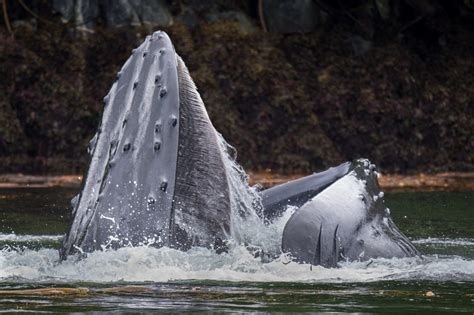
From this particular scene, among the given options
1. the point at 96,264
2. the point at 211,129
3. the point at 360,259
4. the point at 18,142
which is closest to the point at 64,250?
the point at 96,264

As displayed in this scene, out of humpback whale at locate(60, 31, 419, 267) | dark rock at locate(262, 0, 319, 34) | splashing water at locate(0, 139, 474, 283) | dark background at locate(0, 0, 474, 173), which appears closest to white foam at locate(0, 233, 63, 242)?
splashing water at locate(0, 139, 474, 283)

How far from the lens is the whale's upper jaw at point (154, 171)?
7941 millimetres

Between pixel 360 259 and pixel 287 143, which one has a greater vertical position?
pixel 287 143

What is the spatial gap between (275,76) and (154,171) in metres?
14.5

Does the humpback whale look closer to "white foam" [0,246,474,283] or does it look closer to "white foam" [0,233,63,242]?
"white foam" [0,246,474,283]

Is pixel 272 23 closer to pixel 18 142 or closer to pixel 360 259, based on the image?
pixel 18 142

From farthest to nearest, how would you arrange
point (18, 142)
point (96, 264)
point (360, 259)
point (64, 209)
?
point (18, 142) < point (64, 209) < point (360, 259) < point (96, 264)

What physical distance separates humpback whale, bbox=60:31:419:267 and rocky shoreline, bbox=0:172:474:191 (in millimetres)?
9014

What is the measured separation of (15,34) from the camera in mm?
22125

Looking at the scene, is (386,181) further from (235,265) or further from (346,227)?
(235,265)

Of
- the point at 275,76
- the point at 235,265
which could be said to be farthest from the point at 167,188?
the point at 275,76

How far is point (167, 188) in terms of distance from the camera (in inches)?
313

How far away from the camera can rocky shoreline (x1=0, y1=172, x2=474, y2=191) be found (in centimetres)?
1833

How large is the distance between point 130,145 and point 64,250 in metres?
0.81
